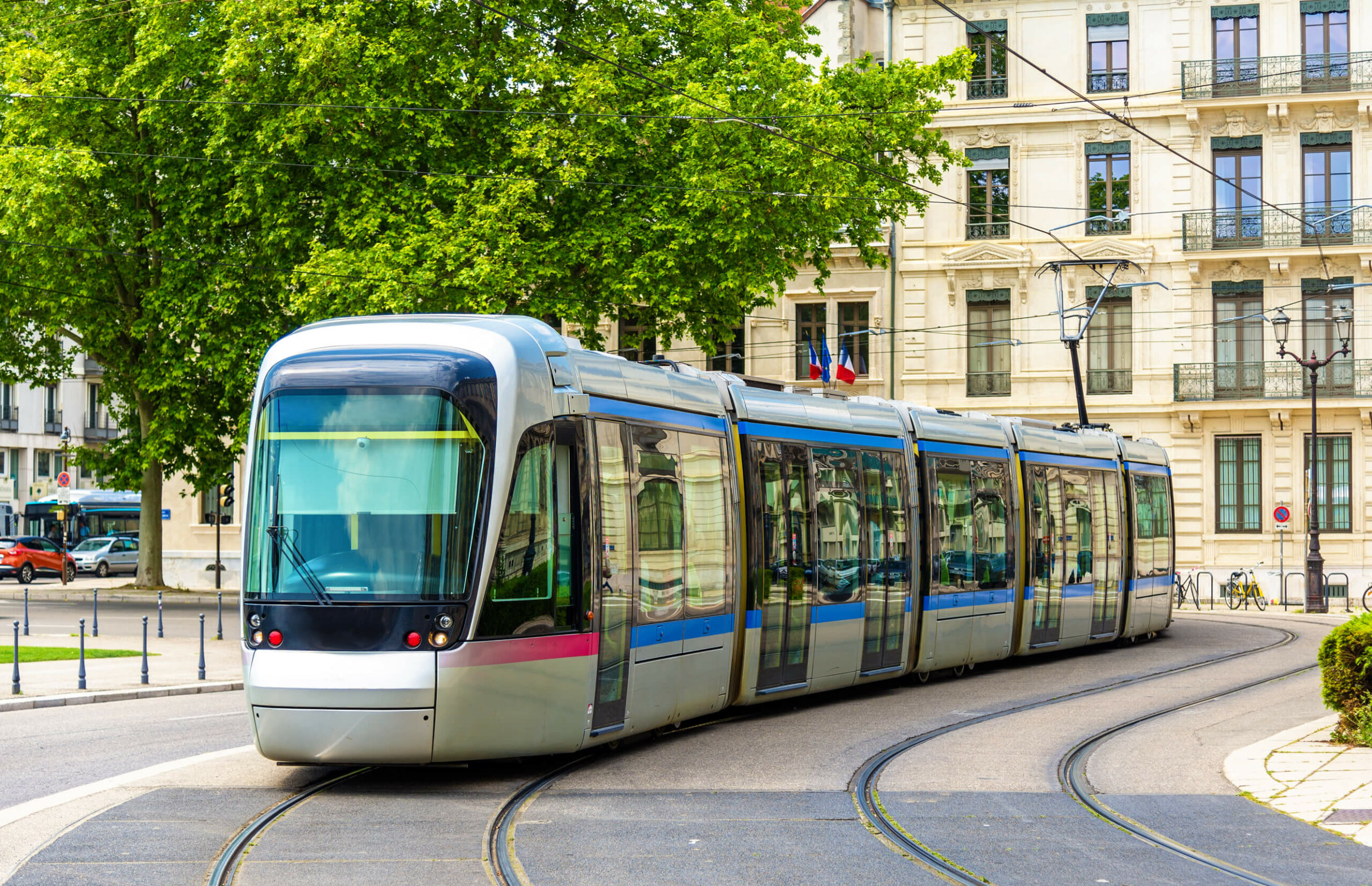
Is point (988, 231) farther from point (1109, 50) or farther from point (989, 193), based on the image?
point (1109, 50)

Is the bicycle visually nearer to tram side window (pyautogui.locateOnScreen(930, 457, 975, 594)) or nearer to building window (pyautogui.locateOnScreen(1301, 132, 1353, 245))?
building window (pyautogui.locateOnScreen(1301, 132, 1353, 245))

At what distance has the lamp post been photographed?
120ft

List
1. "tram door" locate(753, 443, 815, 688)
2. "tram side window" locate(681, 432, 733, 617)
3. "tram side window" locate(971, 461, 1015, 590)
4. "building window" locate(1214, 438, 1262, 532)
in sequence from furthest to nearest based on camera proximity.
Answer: "building window" locate(1214, 438, 1262, 532), "tram side window" locate(971, 461, 1015, 590), "tram door" locate(753, 443, 815, 688), "tram side window" locate(681, 432, 733, 617)

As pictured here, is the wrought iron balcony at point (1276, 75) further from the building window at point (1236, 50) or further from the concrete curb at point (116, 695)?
the concrete curb at point (116, 695)

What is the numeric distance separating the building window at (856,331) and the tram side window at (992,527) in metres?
23.3

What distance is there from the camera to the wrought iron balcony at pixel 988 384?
142 feet

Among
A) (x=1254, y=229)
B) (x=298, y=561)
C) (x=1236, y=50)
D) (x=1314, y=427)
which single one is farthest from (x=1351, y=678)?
(x=1236, y=50)

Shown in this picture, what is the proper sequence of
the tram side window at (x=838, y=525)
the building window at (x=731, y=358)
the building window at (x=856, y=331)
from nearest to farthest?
the tram side window at (x=838, y=525), the building window at (x=856, y=331), the building window at (x=731, y=358)

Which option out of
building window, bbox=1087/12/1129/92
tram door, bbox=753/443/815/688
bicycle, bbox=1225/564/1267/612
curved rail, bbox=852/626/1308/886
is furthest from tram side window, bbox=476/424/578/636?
building window, bbox=1087/12/1129/92

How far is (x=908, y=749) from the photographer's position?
1316 cm

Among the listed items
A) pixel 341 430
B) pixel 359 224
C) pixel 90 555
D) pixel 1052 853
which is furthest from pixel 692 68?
pixel 90 555

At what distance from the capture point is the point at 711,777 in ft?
37.5

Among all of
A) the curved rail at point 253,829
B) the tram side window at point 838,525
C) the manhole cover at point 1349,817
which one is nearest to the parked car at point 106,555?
the tram side window at point 838,525

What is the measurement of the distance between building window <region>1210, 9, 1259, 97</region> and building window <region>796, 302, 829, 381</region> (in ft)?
37.6
